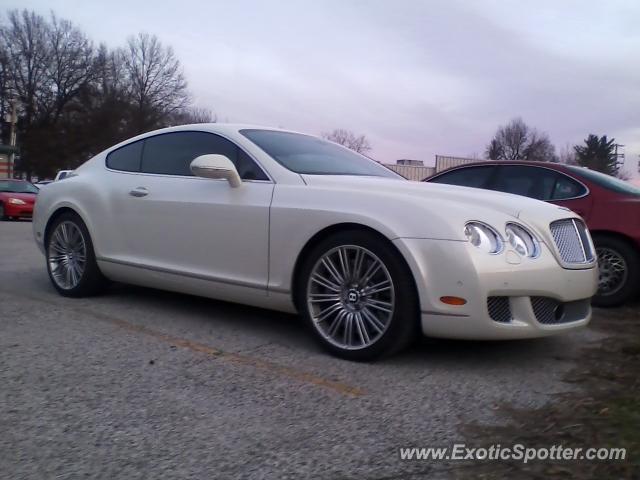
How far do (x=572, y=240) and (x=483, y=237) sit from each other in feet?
2.55

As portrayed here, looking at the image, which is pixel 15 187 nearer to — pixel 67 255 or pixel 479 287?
pixel 67 255

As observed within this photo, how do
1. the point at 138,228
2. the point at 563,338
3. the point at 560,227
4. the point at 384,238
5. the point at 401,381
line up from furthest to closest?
the point at 138,228 → the point at 563,338 → the point at 560,227 → the point at 384,238 → the point at 401,381

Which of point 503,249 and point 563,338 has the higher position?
point 503,249

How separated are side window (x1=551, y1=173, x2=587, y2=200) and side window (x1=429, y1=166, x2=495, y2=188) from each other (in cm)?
75

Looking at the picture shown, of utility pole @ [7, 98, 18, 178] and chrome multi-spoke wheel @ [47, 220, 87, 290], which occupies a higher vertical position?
utility pole @ [7, 98, 18, 178]

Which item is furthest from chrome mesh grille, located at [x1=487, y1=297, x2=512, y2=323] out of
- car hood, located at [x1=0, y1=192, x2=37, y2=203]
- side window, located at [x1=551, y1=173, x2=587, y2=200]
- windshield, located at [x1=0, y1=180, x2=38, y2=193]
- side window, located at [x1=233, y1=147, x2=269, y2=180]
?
windshield, located at [x1=0, y1=180, x2=38, y2=193]

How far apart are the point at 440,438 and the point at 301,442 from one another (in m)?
0.57

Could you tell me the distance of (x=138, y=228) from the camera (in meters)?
4.82

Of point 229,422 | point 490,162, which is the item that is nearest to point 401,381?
point 229,422

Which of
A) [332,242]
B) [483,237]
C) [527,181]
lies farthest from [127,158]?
[527,181]

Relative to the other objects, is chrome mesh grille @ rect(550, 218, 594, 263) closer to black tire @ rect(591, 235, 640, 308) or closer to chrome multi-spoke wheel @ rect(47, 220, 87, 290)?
black tire @ rect(591, 235, 640, 308)

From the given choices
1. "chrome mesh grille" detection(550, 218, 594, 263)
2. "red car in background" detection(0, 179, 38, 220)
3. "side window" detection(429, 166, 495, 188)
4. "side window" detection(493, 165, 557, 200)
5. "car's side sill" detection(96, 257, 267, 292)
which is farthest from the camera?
"red car in background" detection(0, 179, 38, 220)

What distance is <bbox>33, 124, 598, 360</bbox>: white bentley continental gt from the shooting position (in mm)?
3369

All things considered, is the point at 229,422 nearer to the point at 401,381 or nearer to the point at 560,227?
the point at 401,381
